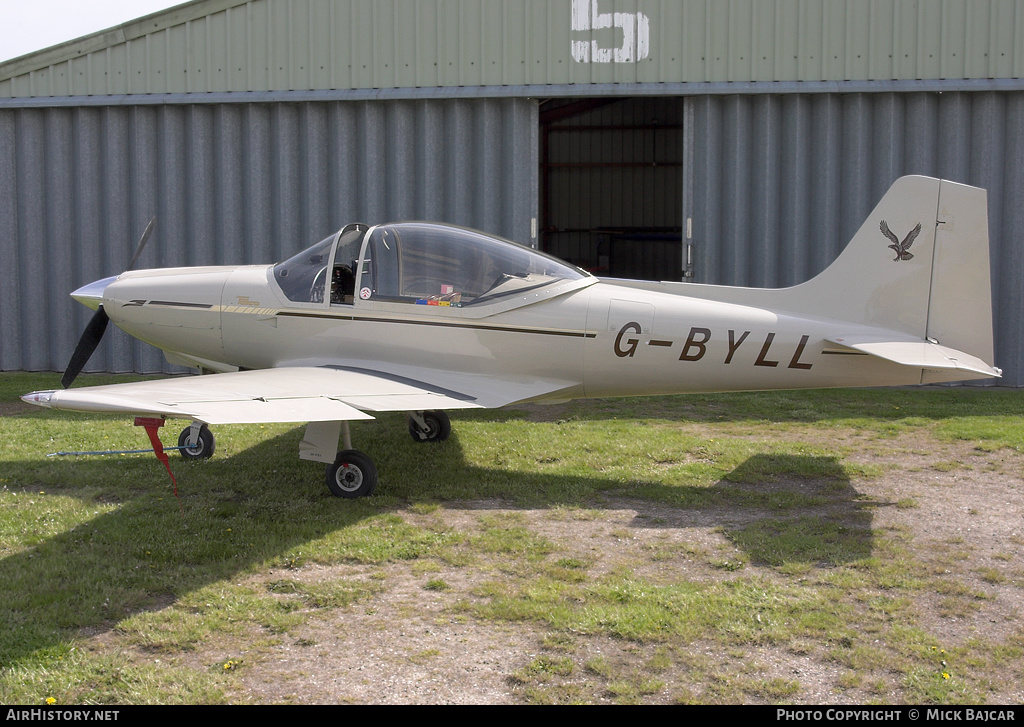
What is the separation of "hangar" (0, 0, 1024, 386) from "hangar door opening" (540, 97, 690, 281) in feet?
50.4

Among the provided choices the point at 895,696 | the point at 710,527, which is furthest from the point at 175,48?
the point at 895,696

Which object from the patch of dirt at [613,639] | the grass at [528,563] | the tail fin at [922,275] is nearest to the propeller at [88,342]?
the grass at [528,563]

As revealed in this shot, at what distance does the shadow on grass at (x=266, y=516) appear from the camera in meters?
4.55

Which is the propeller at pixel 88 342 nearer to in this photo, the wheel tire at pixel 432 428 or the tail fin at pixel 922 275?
the wheel tire at pixel 432 428

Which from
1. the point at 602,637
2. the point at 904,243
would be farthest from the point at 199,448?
the point at 904,243

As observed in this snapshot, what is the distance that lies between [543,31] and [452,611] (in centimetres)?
928

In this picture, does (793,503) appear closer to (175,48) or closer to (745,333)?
(745,333)

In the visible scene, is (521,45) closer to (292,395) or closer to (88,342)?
(88,342)

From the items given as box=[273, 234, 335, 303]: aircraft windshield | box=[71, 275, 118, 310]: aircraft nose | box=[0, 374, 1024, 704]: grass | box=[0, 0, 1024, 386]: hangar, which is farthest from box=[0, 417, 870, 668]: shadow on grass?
box=[0, 0, 1024, 386]: hangar

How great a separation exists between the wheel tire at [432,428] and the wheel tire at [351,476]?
1757mm

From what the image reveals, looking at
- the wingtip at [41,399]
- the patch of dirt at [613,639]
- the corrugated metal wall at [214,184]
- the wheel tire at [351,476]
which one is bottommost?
the patch of dirt at [613,639]

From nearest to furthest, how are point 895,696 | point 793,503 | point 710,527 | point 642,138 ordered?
point 895,696 → point 710,527 → point 793,503 → point 642,138

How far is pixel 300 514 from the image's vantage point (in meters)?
6.00

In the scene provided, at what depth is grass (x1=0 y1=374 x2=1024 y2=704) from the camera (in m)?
3.75
